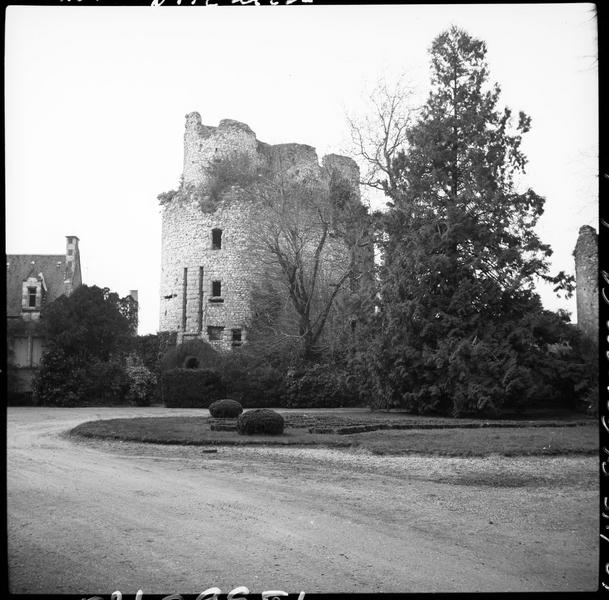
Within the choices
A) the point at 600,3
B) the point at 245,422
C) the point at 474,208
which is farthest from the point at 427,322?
the point at 600,3

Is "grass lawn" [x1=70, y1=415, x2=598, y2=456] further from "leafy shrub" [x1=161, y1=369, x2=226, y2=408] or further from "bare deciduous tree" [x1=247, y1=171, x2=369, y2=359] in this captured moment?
"bare deciduous tree" [x1=247, y1=171, x2=369, y2=359]

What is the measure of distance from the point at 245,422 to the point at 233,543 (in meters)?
8.81

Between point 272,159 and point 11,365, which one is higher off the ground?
point 272,159

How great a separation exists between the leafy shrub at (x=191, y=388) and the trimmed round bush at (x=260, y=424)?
11.7m

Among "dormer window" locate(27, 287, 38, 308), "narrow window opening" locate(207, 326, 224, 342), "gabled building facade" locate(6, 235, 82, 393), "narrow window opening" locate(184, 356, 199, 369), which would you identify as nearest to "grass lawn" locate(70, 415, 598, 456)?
"narrow window opening" locate(184, 356, 199, 369)

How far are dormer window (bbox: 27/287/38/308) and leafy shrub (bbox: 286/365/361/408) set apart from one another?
1344 cm

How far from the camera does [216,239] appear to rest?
1468 inches

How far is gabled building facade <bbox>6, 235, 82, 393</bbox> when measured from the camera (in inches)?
1109

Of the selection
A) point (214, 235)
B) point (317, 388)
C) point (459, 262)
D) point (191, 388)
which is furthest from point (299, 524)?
point (214, 235)

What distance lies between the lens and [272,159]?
38344 millimetres

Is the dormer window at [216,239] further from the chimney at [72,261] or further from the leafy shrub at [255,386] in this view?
the leafy shrub at [255,386]

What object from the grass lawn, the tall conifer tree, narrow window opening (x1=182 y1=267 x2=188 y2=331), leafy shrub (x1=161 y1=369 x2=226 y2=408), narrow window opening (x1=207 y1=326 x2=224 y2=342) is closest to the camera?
the grass lawn

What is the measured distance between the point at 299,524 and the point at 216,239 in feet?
103

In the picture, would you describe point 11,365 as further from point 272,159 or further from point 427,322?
point 272,159
